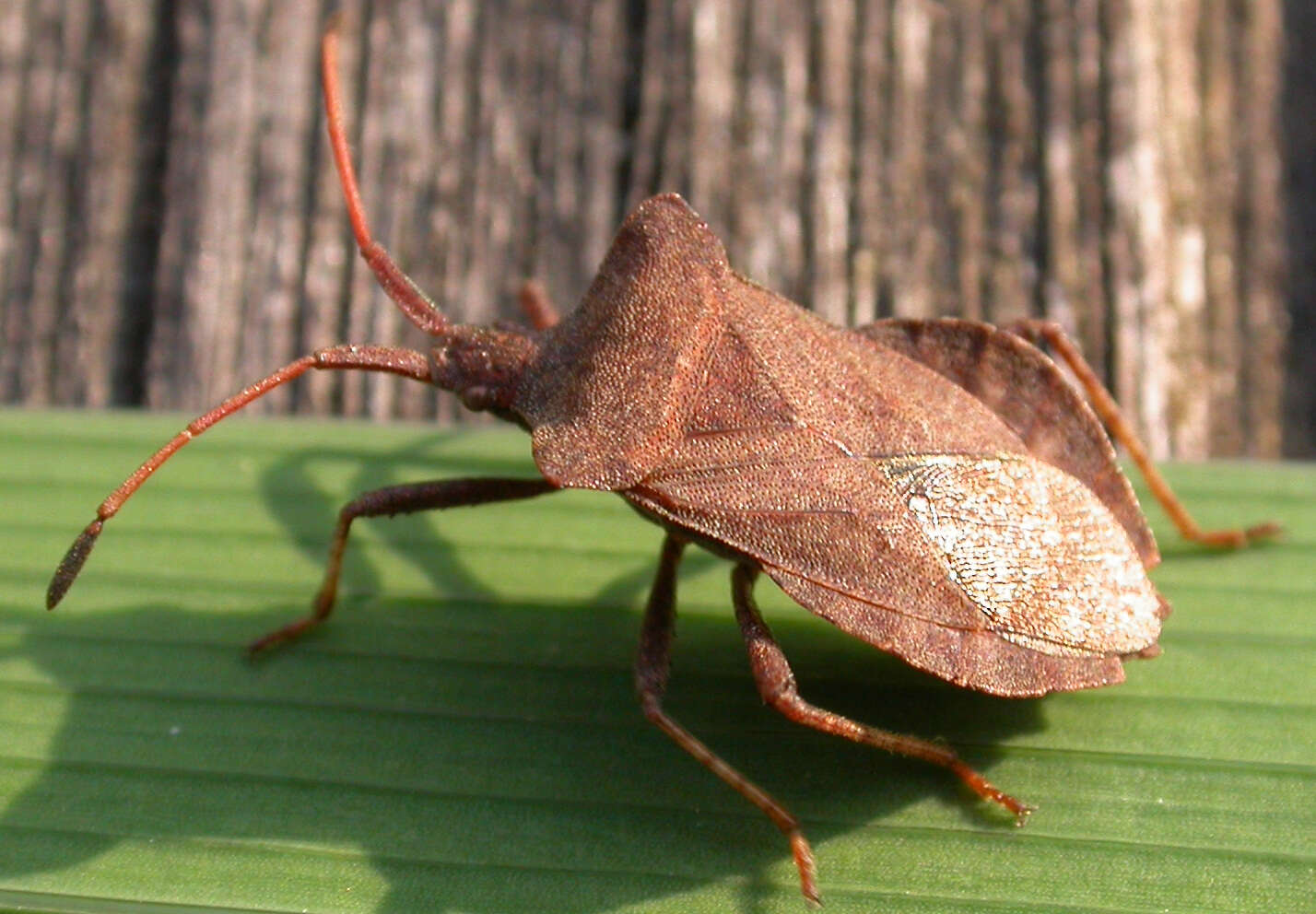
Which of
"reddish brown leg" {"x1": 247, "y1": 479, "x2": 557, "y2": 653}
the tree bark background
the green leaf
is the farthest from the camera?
the tree bark background

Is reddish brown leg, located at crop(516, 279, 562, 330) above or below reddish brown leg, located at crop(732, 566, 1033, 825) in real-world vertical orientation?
above

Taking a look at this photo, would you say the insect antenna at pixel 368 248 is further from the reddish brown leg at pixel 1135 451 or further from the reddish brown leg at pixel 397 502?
the reddish brown leg at pixel 1135 451

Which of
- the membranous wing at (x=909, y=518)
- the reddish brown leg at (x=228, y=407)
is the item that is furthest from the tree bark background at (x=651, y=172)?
the membranous wing at (x=909, y=518)

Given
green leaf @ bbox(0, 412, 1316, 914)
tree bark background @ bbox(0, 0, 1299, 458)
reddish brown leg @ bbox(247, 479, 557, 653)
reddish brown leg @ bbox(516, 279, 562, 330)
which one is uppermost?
tree bark background @ bbox(0, 0, 1299, 458)

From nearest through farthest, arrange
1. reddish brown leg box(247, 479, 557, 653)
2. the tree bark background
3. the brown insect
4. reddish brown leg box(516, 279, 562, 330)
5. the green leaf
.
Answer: the green leaf
the brown insect
reddish brown leg box(247, 479, 557, 653)
reddish brown leg box(516, 279, 562, 330)
the tree bark background

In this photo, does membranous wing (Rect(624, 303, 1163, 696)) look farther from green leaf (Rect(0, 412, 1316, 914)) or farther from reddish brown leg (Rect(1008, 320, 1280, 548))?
reddish brown leg (Rect(1008, 320, 1280, 548))

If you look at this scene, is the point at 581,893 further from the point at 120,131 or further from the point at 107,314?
the point at 120,131

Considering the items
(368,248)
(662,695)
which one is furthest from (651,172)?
(662,695)

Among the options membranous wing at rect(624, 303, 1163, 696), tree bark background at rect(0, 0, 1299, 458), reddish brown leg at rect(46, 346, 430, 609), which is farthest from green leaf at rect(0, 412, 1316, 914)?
tree bark background at rect(0, 0, 1299, 458)

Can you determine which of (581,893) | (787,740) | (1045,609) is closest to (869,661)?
(787,740)
